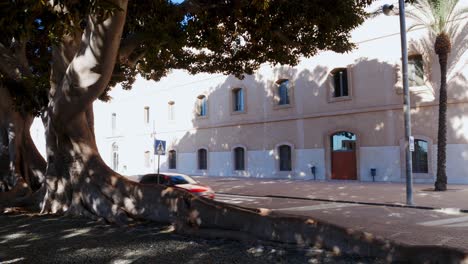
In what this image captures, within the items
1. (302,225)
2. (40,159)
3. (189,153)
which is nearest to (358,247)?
(302,225)

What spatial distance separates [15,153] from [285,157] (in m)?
17.6

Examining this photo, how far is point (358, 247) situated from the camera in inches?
259

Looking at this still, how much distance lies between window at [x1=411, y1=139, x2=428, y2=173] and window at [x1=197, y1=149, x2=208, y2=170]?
17064mm

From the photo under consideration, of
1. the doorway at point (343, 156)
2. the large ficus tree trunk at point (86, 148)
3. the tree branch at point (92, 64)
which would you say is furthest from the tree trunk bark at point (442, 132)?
the tree branch at point (92, 64)

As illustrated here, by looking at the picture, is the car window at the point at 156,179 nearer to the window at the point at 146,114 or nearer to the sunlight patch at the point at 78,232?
the sunlight patch at the point at 78,232

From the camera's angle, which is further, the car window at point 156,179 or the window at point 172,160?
the window at point 172,160

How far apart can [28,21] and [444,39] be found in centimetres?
1798

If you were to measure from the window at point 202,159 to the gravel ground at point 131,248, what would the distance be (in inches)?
1032

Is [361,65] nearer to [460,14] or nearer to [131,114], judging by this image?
[460,14]

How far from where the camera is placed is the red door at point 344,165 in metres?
25.8

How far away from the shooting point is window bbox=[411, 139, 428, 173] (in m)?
22.8

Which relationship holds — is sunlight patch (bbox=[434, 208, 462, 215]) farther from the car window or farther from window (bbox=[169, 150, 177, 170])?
window (bbox=[169, 150, 177, 170])

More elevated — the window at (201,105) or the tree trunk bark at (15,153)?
the window at (201,105)

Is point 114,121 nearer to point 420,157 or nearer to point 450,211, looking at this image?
point 420,157
